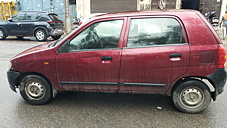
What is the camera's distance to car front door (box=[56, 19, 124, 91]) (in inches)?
128

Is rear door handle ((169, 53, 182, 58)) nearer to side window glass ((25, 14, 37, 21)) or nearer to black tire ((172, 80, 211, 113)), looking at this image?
black tire ((172, 80, 211, 113))

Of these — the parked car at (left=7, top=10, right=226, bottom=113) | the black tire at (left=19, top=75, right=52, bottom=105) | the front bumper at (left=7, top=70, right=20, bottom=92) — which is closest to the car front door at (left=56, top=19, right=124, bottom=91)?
the parked car at (left=7, top=10, right=226, bottom=113)

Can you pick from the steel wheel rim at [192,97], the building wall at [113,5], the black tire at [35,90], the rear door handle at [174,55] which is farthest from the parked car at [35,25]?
the steel wheel rim at [192,97]

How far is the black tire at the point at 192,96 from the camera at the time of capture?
3225 millimetres

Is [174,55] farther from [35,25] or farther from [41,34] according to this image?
[35,25]

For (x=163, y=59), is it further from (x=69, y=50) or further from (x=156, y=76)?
(x=69, y=50)

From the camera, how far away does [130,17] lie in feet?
10.8

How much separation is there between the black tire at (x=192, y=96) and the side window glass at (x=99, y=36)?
1.37 m

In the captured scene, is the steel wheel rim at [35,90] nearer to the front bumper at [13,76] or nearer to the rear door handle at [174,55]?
the front bumper at [13,76]

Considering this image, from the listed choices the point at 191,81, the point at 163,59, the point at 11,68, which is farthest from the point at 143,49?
the point at 11,68

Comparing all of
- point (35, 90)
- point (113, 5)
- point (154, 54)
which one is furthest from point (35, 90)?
point (113, 5)

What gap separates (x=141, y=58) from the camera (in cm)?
315

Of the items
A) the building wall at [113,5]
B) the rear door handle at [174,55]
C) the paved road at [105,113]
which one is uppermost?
the building wall at [113,5]

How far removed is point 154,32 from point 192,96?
1279mm
